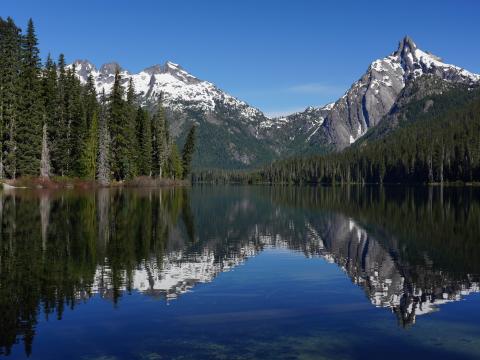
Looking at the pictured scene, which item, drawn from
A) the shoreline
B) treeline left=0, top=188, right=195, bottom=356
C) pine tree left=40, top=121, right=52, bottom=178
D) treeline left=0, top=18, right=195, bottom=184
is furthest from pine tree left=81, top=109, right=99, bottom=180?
treeline left=0, top=188, right=195, bottom=356

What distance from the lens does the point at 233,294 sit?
20828 mm

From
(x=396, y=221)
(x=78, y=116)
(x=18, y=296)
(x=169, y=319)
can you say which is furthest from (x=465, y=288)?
(x=78, y=116)

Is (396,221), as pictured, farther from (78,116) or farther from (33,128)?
(78,116)

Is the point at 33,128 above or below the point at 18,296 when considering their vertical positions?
above

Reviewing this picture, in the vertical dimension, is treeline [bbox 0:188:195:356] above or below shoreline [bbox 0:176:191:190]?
below

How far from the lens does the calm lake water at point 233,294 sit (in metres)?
14.3

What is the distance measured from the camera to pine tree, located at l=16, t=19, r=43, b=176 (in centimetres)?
9481

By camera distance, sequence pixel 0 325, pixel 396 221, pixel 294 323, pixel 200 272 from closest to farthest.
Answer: pixel 0 325
pixel 294 323
pixel 200 272
pixel 396 221

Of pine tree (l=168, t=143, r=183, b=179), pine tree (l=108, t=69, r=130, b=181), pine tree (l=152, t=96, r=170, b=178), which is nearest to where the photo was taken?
pine tree (l=108, t=69, r=130, b=181)

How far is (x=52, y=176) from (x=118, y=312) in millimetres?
93478

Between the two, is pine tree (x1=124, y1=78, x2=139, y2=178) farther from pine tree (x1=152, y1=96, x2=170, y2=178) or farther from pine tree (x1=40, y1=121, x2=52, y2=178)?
pine tree (x1=40, y1=121, x2=52, y2=178)

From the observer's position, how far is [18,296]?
1852 cm

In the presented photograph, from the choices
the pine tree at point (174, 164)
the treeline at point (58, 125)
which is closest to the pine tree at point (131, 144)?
the treeline at point (58, 125)

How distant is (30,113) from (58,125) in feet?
34.8
